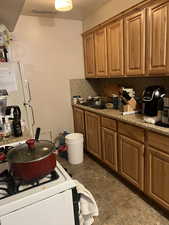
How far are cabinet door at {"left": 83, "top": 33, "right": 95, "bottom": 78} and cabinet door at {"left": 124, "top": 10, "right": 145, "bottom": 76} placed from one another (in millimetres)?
919

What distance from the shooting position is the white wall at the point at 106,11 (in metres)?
2.29

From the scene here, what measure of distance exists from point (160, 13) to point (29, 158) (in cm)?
189

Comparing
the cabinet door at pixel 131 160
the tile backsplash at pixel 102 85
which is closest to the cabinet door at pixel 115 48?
the tile backsplash at pixel 102 85

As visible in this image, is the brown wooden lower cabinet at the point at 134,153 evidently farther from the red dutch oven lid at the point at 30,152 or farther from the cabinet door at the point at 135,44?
the red dutch oven lid at the point at 30,152

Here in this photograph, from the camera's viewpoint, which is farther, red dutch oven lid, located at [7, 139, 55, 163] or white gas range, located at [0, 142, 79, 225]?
red dutch oven lid, located at [7, 139, 55, 163]

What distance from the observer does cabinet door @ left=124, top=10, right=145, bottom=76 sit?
208 centimetres

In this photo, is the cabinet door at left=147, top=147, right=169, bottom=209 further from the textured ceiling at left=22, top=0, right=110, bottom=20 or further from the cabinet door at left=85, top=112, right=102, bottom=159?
the textured ceiling at left=22, top=0, right=110, bottom=20

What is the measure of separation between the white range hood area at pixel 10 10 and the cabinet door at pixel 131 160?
70.8 inches

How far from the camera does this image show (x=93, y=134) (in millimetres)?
2979

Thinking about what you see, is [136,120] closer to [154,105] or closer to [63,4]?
[154,105]

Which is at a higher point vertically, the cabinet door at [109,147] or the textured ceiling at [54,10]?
the textured ceiling at [54,10]

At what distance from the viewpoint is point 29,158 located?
97cm

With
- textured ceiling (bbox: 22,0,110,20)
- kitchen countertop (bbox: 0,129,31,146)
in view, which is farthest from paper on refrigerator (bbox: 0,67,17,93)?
textured ceiling (bbox: 22,0,110,20)

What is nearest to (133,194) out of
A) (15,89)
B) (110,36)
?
(15,89)
